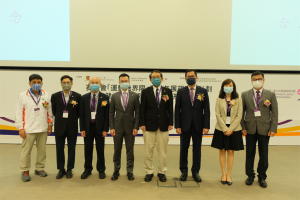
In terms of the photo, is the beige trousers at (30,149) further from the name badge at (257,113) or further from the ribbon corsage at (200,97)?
the name badge at (257,113)

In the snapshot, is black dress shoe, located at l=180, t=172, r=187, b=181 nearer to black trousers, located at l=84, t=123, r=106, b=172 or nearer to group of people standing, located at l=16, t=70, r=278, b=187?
group of people standing, located at l=16, t=70, r=278, b=187

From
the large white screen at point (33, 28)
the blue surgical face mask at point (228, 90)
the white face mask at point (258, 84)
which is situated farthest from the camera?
the large white screen at point (33, 28)

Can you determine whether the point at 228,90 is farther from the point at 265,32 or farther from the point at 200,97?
the point at 265,32

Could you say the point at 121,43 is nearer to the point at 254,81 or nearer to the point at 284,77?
the point at 254,81

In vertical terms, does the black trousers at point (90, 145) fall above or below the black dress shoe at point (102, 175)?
→ above

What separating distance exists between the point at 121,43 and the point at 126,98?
2663 millimetres

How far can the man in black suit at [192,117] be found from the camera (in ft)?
9.68

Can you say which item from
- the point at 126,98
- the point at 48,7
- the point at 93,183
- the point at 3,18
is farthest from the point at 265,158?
the point at 3,18

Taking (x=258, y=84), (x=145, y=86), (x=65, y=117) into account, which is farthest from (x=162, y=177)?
(x=145, y=86)

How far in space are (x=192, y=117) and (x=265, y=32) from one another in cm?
407

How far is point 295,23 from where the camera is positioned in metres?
5.22

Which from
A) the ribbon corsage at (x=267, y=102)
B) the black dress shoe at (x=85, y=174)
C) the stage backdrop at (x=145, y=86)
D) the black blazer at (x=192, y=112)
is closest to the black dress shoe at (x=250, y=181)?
the black blazer at (x=192, y=112)

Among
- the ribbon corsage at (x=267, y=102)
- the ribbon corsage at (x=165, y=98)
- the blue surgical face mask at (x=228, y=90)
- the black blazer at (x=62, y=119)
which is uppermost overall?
the blue surgical face mask at (x=228, y=90)

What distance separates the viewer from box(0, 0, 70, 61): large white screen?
196 inches
